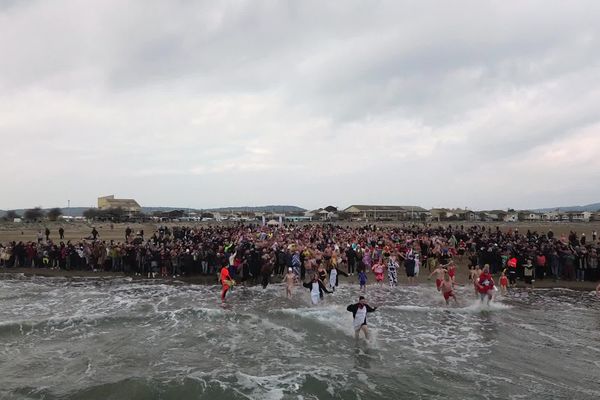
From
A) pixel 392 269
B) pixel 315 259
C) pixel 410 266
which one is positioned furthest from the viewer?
pixel 410 266

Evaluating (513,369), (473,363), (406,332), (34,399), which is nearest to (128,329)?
(34,399)

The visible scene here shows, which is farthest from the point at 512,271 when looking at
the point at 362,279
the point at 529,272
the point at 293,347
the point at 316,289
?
the point at 293,347

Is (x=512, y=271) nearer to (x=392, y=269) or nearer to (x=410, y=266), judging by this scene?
(x=410, y=266)

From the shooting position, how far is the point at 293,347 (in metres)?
11.4

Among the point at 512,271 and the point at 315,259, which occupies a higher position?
the point at 315,259

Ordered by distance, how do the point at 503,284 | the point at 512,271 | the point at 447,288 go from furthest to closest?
the point at 512,271 < the point at 503,284 < the point at 447,288

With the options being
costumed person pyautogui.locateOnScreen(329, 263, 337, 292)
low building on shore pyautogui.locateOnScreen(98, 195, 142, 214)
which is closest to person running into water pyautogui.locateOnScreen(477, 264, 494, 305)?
costumed person pyautogui.locateOnScreen(329, 263, 337, 292)

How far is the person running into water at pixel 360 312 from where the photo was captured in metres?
11.5

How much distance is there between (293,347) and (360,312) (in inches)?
78.2

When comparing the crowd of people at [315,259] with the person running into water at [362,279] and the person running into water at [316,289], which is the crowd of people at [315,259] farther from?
the person running into water at [316,289]

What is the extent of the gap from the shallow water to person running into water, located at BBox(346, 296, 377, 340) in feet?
1.27

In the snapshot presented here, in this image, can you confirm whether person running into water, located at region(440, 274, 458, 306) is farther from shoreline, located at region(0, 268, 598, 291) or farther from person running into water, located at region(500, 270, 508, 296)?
shoreline, located at region(0, 268, 598, 291)

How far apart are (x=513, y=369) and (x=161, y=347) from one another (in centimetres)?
853

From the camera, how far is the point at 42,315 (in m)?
14.7
